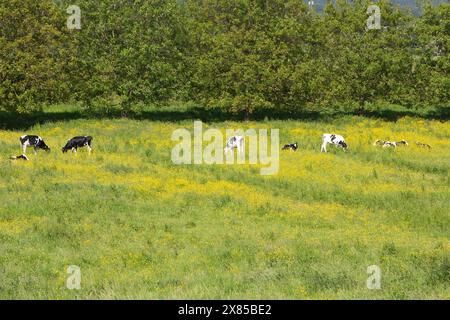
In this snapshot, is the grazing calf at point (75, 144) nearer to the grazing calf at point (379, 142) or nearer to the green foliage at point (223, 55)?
the green foliage at point (223, 55)

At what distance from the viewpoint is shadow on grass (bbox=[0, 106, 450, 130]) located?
4784 centimetres

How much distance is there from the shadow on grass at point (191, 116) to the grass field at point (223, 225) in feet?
46.1

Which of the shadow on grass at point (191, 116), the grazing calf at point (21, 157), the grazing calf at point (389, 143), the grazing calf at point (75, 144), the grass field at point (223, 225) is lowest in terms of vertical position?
the grass field at point (223, 225)

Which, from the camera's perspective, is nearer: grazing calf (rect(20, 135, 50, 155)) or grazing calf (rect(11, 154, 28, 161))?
grazing calf (rect(11, 154, 28, 161))

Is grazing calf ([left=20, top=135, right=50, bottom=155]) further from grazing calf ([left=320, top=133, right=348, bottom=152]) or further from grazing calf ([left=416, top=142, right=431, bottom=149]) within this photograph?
grazing calf ([left=416, top=142, right=431, bottom=149])

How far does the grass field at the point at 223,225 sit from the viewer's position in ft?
42.1

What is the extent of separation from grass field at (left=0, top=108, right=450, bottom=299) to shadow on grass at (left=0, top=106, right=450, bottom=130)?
1404 cm

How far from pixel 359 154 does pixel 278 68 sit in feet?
62.6

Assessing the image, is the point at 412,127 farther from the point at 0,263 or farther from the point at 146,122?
the point at 0,263

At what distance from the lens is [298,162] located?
30.8 m

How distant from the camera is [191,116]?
52.7 meters

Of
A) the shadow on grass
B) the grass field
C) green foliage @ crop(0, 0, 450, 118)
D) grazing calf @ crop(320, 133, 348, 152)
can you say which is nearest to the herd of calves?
grazing calf @ crop(320, 133, 348, 152)

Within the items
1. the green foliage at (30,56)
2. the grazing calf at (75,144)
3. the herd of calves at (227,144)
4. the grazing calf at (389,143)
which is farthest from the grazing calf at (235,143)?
the green foliage at (30,56)

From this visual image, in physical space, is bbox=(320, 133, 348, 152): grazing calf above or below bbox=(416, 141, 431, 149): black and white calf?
above
